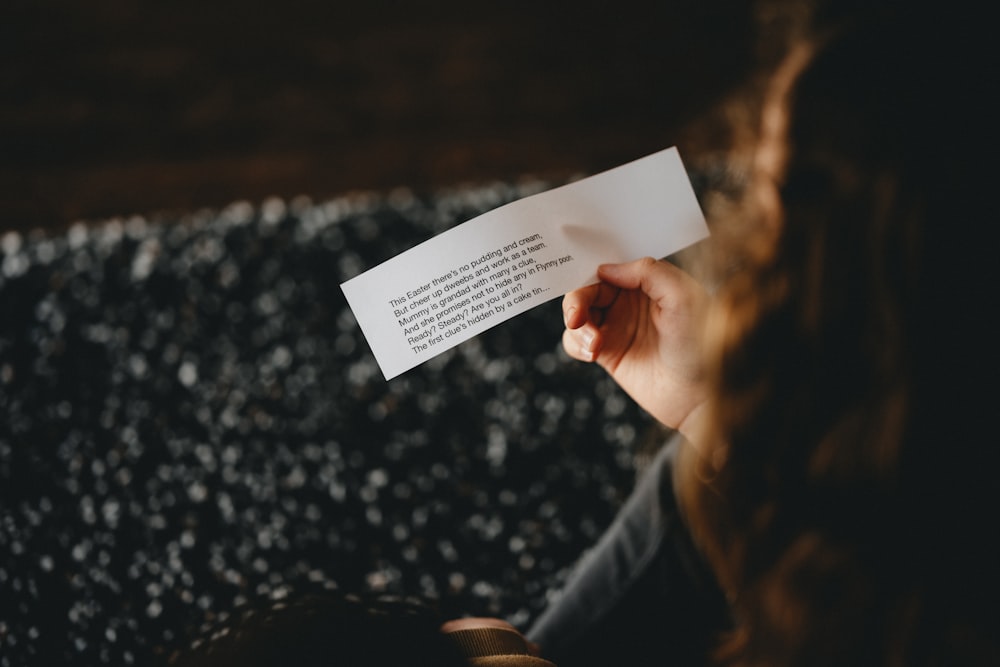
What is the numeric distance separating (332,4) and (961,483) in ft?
4.53

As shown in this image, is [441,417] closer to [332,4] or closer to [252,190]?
[252,190]

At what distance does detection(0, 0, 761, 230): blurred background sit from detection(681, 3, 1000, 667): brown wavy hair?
93 centimetres

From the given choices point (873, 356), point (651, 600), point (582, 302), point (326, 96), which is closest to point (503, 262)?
point (582, 302)

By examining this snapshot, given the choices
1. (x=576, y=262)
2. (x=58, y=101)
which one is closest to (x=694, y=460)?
(x=576, y=262)

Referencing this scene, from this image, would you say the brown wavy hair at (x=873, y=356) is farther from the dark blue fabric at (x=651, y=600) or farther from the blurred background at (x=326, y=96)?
the blurred background at (x=326, y=96)

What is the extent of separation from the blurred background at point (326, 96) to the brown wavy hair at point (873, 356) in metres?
0.93

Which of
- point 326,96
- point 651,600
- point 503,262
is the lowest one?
point 651,600

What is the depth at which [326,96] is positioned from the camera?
4.51ft

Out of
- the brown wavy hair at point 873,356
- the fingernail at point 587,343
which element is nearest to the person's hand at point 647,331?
the fingernail at point 587,343

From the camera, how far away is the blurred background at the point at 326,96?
1312 mm

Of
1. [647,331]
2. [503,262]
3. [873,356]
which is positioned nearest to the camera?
[873,356]

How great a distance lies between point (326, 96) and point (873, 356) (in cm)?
119

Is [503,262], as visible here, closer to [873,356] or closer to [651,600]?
[873,356]

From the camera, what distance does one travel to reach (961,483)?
0.40 meters
